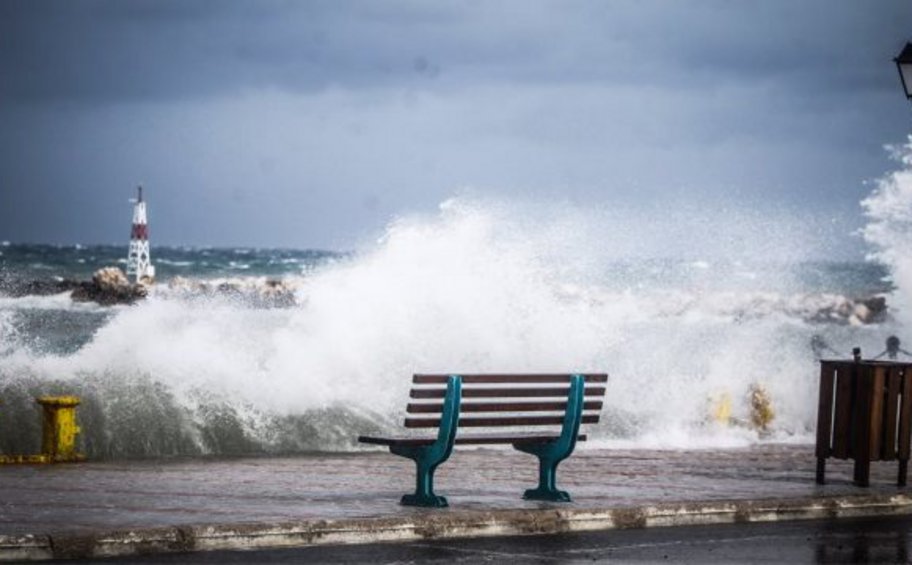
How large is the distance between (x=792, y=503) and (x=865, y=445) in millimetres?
1599

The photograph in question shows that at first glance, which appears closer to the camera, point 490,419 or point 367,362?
point 490,419

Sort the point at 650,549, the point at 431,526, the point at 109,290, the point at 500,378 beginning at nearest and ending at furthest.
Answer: the point at 650,549, the point at 431,526, the point at 500,378, the point at 109,290

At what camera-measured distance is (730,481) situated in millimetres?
15664

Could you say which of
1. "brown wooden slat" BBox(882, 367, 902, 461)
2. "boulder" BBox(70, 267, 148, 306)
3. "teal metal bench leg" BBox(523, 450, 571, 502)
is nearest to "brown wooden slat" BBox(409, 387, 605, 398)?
"teal metal bench leg" BBox(523, 450, 571, 502)

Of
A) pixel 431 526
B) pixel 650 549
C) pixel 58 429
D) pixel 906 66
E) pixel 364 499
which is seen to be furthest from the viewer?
pixel 906 66

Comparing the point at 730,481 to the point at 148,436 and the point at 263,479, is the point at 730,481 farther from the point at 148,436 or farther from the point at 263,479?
the point at 148,436

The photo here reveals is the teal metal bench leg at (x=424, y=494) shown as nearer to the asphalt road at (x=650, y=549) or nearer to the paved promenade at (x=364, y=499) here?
the paved promenade at (x=364, y=499)

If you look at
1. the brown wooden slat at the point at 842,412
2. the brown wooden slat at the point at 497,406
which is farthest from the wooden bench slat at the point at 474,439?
the brown wooden slat at the point at 842,412

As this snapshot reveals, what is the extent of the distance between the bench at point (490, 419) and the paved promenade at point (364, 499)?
30cm

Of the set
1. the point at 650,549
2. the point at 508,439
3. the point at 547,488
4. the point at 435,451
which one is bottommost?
the point at 650,549

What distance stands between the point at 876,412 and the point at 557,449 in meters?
3.29

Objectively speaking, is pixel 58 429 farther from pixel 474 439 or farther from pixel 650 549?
pixel 650 549

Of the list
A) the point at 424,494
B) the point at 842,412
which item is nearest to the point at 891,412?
the point at 842,412

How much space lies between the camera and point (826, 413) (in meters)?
15.8
